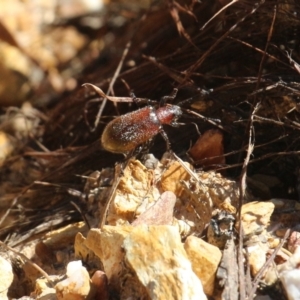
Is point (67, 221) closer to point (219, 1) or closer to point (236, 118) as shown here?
point (236, 118)

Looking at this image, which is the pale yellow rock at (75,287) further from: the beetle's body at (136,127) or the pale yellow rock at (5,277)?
the beetle's body at (136,127)

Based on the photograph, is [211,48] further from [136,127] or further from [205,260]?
[205,260]

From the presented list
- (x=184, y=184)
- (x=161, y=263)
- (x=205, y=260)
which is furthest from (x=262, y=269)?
(x=184, y=184)

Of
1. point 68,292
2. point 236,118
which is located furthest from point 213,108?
point 68,292

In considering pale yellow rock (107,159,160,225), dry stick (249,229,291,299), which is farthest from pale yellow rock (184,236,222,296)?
pale yellow rock (107,159,160,225)

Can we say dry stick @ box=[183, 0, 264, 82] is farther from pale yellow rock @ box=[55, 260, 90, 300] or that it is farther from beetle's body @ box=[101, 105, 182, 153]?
pale yellow rock @ box=[55, 260, 90, 300]
